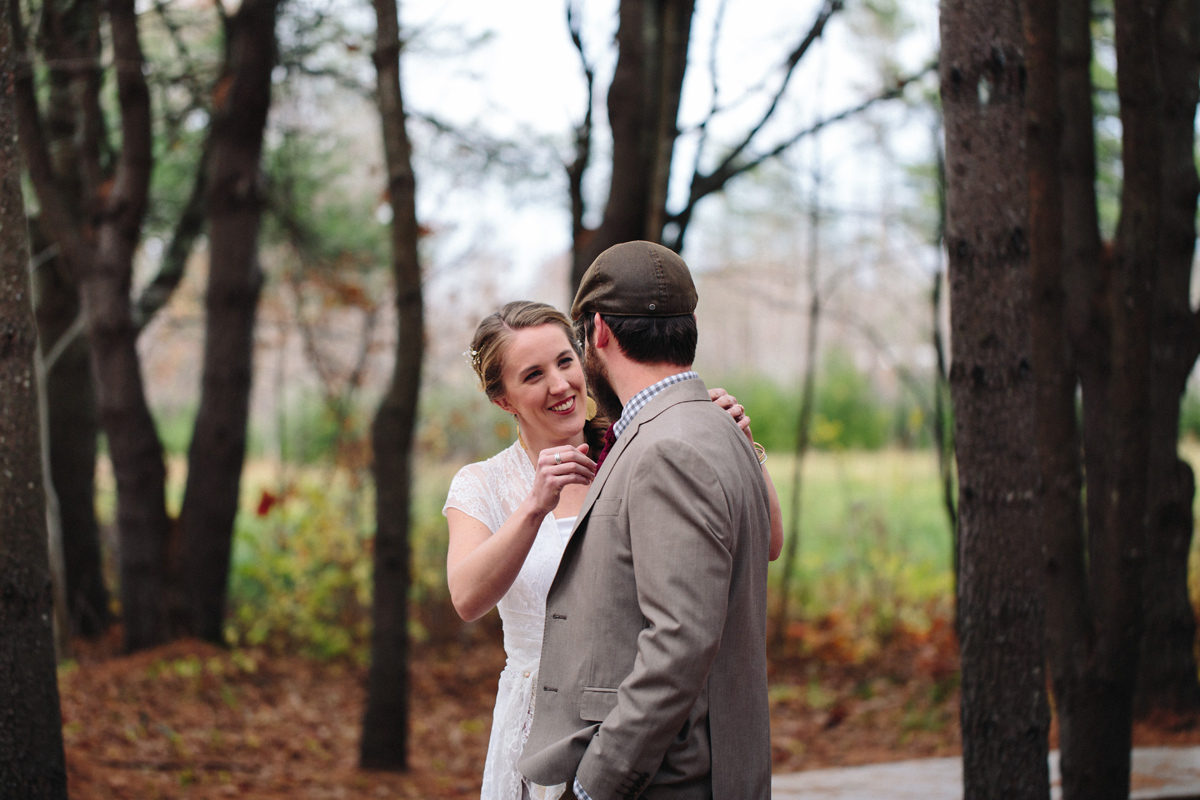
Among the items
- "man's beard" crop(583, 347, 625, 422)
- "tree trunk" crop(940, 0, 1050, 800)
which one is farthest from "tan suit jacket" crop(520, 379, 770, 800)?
"tree trunk" crop(940, 0, 1050, 800)

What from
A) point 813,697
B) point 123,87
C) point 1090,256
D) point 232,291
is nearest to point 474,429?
point 232,291

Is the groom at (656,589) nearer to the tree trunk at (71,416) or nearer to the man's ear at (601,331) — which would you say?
the man's ear at (601,331)

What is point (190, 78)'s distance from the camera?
Result: 794 centimetres

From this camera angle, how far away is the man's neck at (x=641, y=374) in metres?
2.12

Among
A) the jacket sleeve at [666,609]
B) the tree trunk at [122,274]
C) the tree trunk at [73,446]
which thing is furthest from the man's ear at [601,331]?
the tree trunk at [73,446]

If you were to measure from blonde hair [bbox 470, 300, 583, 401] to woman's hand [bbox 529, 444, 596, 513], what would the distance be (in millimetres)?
486

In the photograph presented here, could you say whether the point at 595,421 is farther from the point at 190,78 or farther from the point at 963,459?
the point at 190,78

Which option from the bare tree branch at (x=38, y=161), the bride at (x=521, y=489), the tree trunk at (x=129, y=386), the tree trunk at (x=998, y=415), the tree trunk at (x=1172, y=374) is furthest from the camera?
the tree trunk at (x=129, y=386)

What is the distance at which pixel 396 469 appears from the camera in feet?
20.1

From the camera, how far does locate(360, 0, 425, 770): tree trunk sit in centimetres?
587

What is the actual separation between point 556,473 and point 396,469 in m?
4.19

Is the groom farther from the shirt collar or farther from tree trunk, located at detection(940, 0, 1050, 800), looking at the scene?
tree trunk, located at detection(940, 0, 1050, 800)

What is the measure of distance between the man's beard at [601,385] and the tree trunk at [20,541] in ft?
5.53

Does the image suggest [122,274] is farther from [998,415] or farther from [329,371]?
[998,415]
